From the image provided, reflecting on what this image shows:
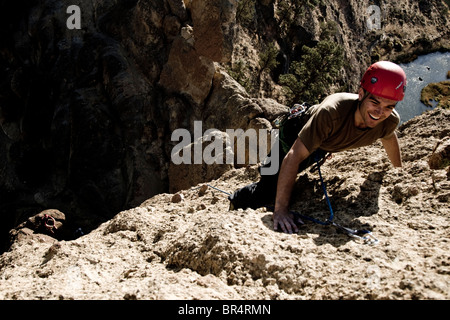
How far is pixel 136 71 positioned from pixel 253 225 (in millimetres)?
14946

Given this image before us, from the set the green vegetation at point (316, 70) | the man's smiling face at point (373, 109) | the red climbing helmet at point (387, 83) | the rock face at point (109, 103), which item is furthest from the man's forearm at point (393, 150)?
the green vegetation at point (316, 70)

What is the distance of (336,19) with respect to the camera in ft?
157

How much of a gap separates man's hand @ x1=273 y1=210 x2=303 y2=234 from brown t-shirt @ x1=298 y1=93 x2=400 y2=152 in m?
0.80

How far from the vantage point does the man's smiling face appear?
391 centimetres

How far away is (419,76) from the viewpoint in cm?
5453

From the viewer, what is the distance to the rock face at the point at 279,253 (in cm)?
263

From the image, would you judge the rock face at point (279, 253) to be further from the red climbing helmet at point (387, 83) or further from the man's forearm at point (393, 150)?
the red climbing helmet at point (387, 83)

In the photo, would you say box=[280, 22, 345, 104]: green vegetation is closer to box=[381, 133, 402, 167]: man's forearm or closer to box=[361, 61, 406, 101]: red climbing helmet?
box=[381, 133, 402, 167]: man's forearm

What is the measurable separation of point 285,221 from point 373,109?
1.66 m

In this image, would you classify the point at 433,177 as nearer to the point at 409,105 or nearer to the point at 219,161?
the point at 219,161

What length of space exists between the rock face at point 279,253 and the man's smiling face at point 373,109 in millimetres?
834

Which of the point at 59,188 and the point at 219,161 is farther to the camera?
the point at 59,188

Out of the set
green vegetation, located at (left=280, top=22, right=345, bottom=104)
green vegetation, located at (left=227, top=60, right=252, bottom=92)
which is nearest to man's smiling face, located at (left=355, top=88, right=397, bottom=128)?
green vegetation, located at (left=227, top=60, right=252, bottom=92)

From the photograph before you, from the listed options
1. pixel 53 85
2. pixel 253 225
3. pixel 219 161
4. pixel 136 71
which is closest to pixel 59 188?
pixel 53 85
